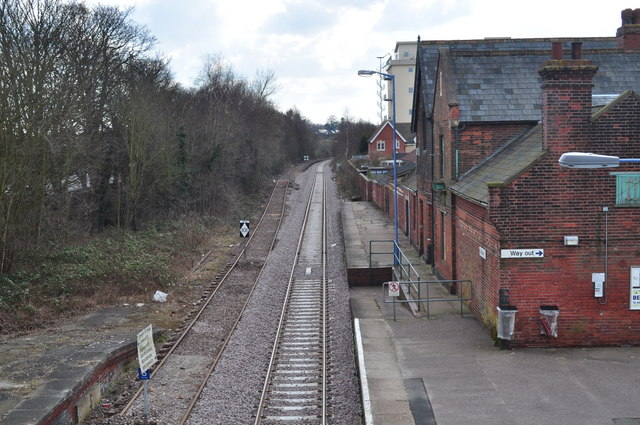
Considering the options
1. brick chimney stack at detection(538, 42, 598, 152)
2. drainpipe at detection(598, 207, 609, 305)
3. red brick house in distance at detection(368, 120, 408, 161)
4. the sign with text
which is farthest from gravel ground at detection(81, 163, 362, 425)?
red brick house in distance at detection(368, 120, 408, 161)

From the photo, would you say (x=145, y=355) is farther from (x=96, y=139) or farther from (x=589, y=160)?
(x=96, y=139)

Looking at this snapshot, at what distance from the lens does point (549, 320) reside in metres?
13.2

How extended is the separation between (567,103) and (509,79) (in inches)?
254

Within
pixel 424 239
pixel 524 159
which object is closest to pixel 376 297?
pixel 424 239

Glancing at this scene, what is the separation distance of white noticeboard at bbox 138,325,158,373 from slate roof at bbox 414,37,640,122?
1099 cm

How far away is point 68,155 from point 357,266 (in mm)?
11182

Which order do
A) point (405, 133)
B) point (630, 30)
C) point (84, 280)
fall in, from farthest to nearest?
point (405, 133) < point (630, 30) < point (84, 280)

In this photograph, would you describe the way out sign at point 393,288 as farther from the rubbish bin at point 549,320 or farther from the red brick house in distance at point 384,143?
the red brick house in distance at point 384,143

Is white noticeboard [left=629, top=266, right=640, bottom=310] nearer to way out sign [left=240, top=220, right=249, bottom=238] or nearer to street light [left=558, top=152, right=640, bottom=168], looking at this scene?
street light [left=558, top=152, right=640, bottom=168]

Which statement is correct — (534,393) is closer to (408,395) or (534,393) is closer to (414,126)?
(408,395)

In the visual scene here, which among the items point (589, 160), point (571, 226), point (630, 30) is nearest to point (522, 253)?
point (571, 226)

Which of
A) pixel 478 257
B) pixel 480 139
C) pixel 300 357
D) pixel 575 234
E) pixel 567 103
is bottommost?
pixel 300 357

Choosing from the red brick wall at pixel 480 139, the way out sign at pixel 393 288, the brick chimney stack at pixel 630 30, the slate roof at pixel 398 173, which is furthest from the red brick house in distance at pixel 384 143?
the way out sign at pixel 393 288

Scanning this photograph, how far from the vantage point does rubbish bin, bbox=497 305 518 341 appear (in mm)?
13172
